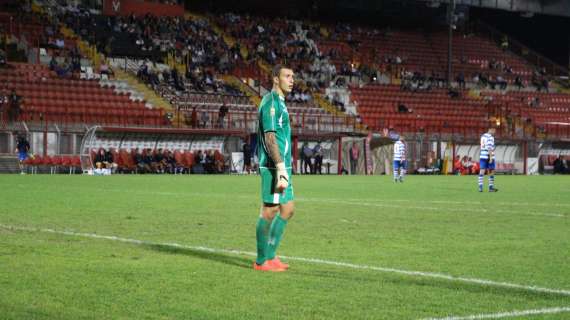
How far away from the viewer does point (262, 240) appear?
9.26 meters

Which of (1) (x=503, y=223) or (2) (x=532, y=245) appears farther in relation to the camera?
(1) (x=503, y=223)

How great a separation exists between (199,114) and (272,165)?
127ft

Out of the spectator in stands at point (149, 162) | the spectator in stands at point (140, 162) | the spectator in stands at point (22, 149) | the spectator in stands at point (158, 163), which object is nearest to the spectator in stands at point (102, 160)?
the spectator in stands at point (140, 162)

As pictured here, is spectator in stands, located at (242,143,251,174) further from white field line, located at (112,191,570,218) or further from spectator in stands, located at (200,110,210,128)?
white field line, located at (112,191,570,218)

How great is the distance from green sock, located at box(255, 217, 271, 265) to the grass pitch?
0.67ft

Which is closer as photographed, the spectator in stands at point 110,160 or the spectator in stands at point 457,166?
the spectator in stands at point 110,160

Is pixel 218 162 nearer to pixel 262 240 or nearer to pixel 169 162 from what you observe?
pixel 169 162

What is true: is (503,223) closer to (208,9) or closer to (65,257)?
(65,257)

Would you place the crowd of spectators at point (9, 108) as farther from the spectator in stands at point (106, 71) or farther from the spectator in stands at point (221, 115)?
the spectator in stands at point (221, 115)

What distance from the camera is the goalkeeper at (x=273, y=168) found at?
30.1 feet

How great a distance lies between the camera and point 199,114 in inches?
1876

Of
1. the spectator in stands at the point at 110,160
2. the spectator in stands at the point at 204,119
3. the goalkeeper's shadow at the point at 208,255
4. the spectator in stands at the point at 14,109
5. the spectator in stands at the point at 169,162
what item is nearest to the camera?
the goalkeeper's shadow at the point at 208,255

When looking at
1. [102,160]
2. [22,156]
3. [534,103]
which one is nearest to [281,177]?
[22,156]

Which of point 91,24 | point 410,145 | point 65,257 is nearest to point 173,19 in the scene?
point 91,24
